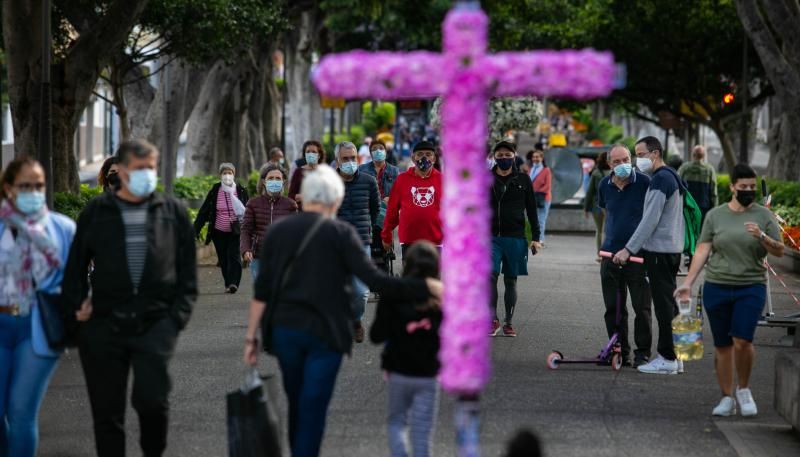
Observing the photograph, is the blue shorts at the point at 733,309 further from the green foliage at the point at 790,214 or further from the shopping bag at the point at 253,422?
the green foliage at the point at 790,214

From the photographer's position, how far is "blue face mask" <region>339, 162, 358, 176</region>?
506 inches

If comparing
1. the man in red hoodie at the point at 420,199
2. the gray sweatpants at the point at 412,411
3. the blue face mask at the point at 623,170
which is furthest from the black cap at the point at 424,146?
the gray sweatpants at the point at 412,411

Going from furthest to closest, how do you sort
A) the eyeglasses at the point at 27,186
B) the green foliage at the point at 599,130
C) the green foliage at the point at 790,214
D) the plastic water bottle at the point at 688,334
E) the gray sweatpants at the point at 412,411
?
the green foliage at the point at 599,130 → the green foliage at the point at 790,214 → the plastic water bottle at the point at 688,334 → the eyeglasses at the point at 27,186 → the gray sweatpants at the point at 412,411

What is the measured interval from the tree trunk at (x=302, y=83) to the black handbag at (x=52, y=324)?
30484mm

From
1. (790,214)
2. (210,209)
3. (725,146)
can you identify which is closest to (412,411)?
(210,209)

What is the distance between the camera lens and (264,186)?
1343cm

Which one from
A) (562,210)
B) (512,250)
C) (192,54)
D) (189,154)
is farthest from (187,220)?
(189,154)

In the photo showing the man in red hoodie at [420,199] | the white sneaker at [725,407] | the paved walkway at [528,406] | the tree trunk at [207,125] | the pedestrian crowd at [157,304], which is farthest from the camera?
the tree trunk at [207,125]

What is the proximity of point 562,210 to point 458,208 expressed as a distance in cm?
2413

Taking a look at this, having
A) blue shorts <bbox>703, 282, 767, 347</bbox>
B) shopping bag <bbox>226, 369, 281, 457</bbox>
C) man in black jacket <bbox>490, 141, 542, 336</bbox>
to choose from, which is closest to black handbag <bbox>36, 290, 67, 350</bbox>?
shopping bag <bbox>226, 369, 281, 457</bbox>

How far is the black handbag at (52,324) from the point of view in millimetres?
7195

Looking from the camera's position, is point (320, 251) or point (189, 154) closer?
point (320, 251)

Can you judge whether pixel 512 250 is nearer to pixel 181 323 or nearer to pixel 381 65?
A: pixel 181 323

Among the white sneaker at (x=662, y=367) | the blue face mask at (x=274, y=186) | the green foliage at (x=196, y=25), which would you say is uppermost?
the green foliage at (x=196, y=25)
